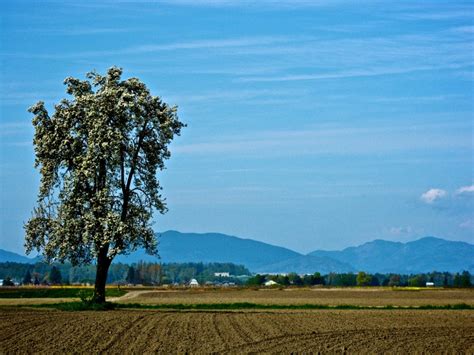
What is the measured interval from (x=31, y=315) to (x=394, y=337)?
23.7 metres

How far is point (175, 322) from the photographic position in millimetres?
48594

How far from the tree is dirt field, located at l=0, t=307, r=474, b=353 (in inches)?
292

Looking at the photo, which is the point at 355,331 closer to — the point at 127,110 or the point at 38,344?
the point at 38,344

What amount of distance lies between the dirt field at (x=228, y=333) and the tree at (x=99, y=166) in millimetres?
7427

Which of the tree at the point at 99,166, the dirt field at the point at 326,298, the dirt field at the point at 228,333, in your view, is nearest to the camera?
the dirt field at the point at 228,333

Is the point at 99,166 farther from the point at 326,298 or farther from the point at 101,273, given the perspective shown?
the point at 326,298

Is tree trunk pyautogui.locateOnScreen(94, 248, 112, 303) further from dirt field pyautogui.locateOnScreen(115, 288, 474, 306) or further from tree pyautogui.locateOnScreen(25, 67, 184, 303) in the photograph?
dirt field pyautogui.locateOnScreen(115, 288, 474, 306)

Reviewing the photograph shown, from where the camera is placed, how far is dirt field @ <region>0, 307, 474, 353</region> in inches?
1422

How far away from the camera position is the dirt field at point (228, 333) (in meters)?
36.1

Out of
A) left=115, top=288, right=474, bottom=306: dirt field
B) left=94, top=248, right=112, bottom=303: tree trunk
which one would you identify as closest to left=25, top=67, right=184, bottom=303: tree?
left=94, top=248, right=112, bottom=303: tree trunk

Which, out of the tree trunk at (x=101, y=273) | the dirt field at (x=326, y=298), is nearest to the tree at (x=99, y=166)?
the tree trunk at (x=101, y=273)

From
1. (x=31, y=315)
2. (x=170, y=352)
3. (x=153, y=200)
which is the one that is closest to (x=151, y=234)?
(x=153, y=200)

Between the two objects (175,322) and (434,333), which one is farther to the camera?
(175,322)

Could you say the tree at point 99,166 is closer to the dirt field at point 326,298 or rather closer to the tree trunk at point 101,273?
the tree trunk at point 101,273
